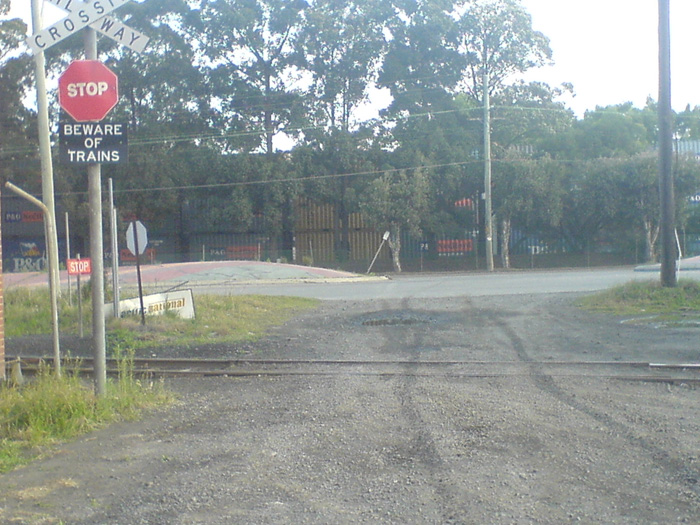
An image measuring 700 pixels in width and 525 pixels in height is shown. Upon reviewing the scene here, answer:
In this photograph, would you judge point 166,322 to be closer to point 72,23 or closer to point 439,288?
point 72,23

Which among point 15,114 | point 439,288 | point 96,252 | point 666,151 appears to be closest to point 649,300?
point 666,151

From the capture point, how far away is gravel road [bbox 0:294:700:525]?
5.08 meters

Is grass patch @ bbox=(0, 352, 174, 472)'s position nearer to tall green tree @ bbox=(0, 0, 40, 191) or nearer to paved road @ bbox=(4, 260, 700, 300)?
paved road @ bbox=(4, 260, 700, 300)

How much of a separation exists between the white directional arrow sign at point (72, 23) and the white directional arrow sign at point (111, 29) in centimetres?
5

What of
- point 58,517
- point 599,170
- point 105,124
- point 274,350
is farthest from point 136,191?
point 58,517

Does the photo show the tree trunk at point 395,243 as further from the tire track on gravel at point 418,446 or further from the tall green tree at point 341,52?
the tire track on gravel at point 418,446

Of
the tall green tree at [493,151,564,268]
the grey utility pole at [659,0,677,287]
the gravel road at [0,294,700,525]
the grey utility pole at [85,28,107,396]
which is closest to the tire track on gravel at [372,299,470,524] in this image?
the gravel road at [0,294,700,525]

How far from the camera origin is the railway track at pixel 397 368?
9.78m

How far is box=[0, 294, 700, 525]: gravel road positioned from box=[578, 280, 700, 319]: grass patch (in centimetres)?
492

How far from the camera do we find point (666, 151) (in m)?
17.6

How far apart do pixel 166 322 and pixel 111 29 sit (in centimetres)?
795

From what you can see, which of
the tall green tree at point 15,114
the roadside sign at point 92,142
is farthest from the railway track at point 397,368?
the tall green tree at point 15,114

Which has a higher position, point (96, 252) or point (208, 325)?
point (96, 252)

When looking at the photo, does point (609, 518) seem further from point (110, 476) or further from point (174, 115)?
point (174, 115)
